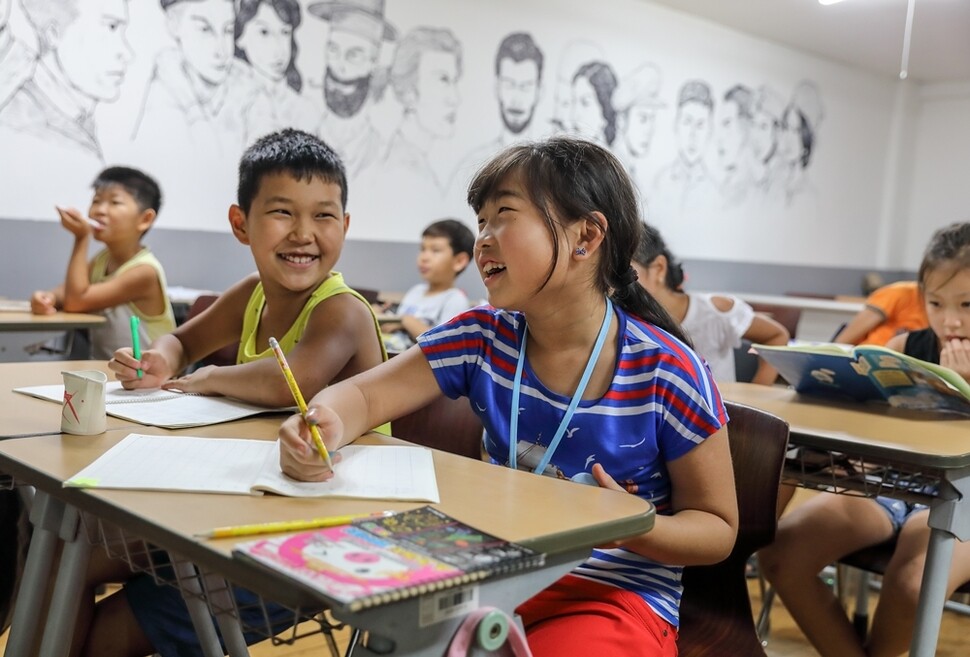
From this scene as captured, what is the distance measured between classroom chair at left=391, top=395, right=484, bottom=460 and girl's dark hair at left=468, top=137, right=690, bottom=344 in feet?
1.16

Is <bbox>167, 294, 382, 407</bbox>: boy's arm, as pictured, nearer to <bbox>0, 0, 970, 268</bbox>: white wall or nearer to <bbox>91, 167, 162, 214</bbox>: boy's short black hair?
<bbox>91, 167, 162, 214</bbox>: boy's short black hair

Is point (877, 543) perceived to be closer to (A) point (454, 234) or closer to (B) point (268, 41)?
(A) point (454, 234)

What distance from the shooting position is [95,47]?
4.11 m

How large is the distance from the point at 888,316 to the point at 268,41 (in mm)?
3059

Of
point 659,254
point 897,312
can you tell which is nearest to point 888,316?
point 897,312

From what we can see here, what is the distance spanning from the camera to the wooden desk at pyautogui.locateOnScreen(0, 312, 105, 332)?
2.64 meters

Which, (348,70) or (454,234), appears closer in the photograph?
(454,234)

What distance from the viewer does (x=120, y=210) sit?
3.30 metres

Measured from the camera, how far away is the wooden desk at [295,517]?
75 cm

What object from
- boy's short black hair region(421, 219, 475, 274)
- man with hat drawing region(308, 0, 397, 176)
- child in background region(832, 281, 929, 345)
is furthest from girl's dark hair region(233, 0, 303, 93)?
child in background region(832, 281, 929, 345)

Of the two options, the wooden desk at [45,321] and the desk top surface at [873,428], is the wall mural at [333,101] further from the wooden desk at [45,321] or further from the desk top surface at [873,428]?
the desk top surface at [873,428]

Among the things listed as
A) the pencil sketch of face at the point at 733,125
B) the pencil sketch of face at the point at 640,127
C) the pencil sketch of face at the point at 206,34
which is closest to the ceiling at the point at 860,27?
the pencil sketch of face at the point at 733,125

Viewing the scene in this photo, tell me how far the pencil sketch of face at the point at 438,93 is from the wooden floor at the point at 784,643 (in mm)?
3360

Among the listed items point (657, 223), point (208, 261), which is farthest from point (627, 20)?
point (208, 261)
